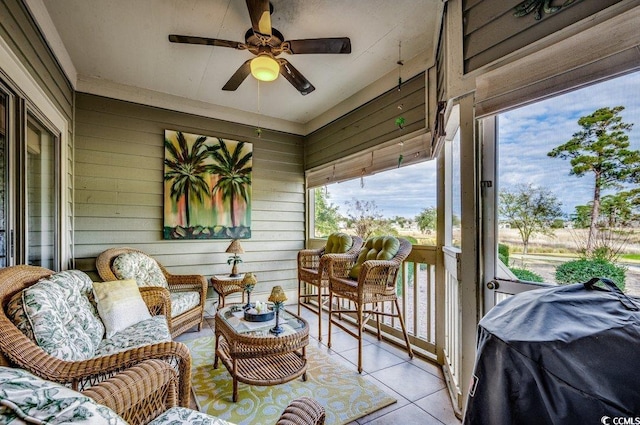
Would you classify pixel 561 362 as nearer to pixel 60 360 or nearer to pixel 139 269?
pixel 60 360

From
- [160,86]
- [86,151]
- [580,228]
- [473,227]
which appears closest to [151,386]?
[473,227]

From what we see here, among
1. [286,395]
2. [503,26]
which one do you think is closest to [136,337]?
[286,395]

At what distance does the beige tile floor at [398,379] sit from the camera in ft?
6.18

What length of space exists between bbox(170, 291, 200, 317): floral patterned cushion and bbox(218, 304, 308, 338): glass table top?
2.05ft

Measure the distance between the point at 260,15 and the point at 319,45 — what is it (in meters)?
0.48

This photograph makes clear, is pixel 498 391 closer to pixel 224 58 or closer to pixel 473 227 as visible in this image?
pixel 473 227

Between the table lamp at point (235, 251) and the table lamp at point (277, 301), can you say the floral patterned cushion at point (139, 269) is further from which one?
the table lamp at point (277, 301)

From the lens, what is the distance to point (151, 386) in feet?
4.25

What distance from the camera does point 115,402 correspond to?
113 cm

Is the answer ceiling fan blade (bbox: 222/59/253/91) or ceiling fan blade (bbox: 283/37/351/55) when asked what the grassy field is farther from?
ceiling fan blade (bbox: 222/59/253/91)

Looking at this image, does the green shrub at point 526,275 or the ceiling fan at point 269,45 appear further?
the ceiling fan at point 269,45

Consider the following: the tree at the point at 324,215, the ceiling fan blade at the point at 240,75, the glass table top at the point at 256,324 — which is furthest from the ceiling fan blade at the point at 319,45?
the tree at the point at 324,215

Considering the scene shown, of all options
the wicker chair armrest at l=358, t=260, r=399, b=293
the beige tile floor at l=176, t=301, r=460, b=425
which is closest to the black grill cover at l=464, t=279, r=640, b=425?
the beige tile floor at l=176, t=301, r=460, b=425

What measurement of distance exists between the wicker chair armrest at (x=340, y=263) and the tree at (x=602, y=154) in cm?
202
